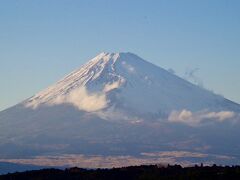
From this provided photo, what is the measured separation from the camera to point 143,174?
44281 mm

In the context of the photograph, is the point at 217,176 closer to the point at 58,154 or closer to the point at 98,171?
the point at 98,171

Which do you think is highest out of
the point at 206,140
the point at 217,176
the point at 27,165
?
the point at 206,140

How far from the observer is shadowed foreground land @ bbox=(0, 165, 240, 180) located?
41.1 m

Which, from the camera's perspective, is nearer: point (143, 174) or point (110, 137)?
point (143, 174)

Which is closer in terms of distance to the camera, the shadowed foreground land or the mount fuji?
the shadowed foreground land

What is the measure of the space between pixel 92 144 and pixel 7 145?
1653cm

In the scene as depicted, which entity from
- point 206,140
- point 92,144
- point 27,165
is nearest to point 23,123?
point 92,144

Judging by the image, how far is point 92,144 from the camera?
6348 inches

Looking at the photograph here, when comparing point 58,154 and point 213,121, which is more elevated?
point 213,121

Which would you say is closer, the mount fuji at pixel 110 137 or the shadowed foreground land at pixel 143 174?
the shadowed foreground land at pixel 143 174

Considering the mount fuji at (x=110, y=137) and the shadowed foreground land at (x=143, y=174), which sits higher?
the mount fuji at (x=110, y=137)

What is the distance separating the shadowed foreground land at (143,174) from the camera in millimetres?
41125

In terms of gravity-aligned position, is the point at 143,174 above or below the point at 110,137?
below

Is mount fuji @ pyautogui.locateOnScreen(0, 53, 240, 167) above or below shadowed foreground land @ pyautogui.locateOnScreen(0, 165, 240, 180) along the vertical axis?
above
